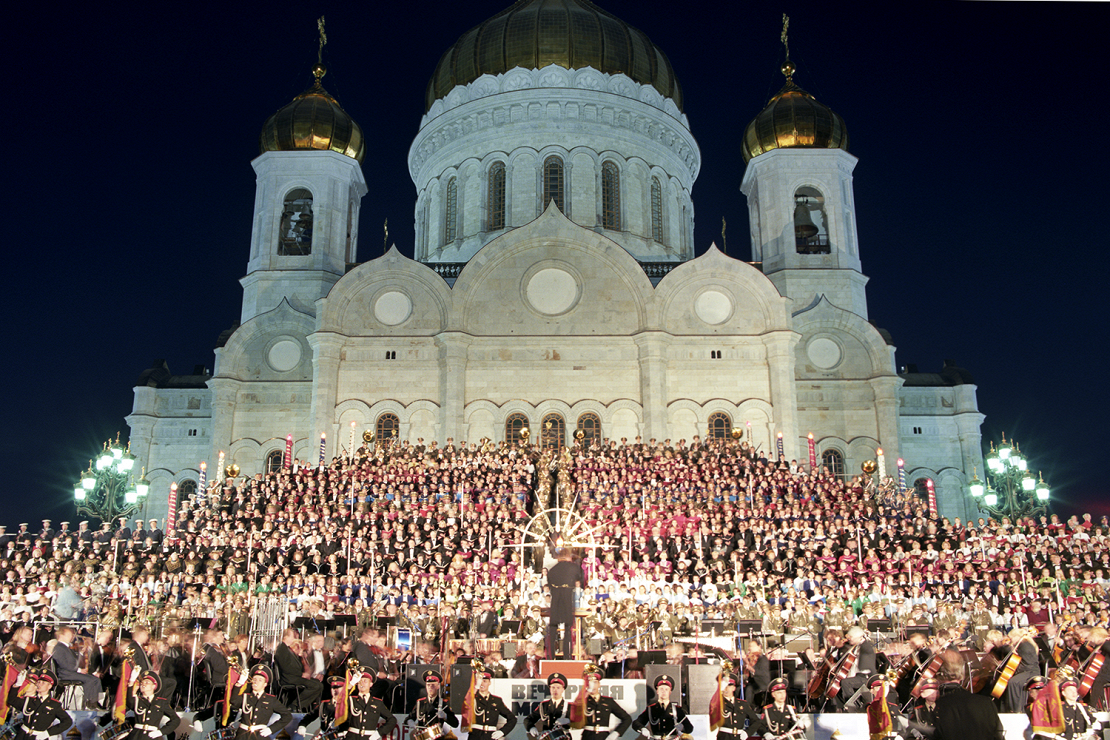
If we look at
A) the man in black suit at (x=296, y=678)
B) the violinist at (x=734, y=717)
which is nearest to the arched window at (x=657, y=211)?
the man in black suit at (x=296, y=678)

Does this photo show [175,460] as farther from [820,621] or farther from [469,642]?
[820,621]

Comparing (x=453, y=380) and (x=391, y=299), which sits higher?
(x=391, y=299)

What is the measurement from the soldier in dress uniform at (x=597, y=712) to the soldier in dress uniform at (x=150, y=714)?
480 cm

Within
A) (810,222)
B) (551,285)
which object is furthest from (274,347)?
(810,222)

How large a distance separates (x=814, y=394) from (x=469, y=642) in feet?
76.3

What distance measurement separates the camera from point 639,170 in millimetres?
42031

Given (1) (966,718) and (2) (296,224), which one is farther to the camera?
(2) (296,224)

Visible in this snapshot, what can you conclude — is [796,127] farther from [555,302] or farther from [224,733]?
[224,733]

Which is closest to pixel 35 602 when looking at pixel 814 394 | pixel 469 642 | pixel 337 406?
pixel 469 642

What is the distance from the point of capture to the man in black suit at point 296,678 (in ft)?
38.6

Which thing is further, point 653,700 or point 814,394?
point 814,394

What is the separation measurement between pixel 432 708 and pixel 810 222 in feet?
105

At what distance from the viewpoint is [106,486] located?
31.5m

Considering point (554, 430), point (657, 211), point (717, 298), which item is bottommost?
point (554, 430)
